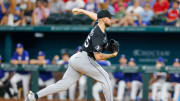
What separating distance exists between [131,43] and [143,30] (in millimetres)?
1388

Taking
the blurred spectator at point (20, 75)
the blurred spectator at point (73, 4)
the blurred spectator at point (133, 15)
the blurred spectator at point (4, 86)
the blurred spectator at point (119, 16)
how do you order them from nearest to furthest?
the blurred spectator at point (20, 75) < the blurred spectator at point (4, 86) < the blurred spectator at point (133, 15) < the blurred spectator at point (119, 16) < the blurred spectator at point (73, 4)

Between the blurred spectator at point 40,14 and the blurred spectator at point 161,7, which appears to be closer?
the blurred spectator at point 161,7

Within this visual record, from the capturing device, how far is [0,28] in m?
13.4

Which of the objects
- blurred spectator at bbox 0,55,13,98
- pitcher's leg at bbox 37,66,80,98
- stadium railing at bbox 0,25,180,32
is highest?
pitcher's leg at bbox 37,66,80,98

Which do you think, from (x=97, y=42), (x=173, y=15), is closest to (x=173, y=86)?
(x=173, y=15)

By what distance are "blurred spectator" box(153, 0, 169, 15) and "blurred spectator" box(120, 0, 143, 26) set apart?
0.46 meters

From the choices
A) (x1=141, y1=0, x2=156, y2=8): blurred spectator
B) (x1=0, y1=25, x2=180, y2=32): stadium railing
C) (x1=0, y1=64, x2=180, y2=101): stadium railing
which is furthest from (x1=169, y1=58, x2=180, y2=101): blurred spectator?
(x1=141, y1=0, x2=156, y2=8): blurred spectator

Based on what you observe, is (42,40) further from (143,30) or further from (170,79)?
(170,79)

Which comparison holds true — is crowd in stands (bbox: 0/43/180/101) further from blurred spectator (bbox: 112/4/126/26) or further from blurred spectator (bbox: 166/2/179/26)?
blurred spectator (bbox: 112/4/126/26)

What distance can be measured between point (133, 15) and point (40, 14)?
2579 mm

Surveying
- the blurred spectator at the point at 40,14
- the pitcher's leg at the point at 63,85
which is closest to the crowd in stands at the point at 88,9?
the blurred spectator at the point at 40,14

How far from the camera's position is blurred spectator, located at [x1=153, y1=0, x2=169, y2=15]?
42.1ft

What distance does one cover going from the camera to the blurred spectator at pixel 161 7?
12.8 meters

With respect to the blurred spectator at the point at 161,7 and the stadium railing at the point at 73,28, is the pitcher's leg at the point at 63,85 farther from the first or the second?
the blurred spectator at the point at 161,7
